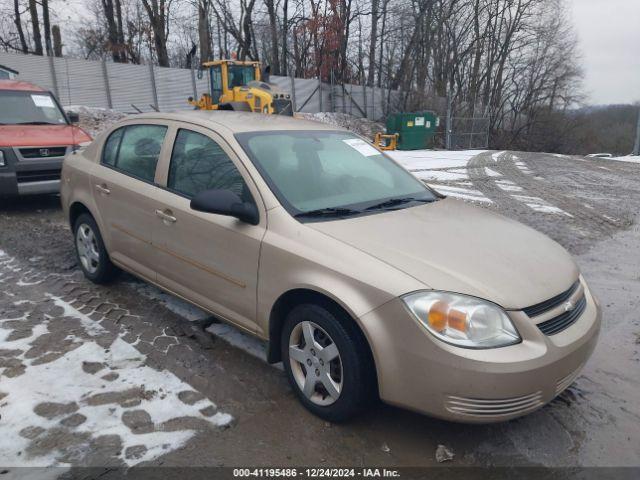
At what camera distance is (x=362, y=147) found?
3.97 metres

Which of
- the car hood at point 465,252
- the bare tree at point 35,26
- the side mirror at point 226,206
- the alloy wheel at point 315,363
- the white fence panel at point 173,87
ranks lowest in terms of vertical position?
the alloy wheel at point 315,363

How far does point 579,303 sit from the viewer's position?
2.76 meters

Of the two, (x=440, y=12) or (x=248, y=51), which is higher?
(x=440, y=12)

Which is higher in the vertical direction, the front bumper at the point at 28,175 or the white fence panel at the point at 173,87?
the white fence panel at the point at 173,87

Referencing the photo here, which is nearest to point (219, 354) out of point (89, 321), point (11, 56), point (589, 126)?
point (89, 321)

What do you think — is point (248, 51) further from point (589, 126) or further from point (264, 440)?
A: point (264, 440)

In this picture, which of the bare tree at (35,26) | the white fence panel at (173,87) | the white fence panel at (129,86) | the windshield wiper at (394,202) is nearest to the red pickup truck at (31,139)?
the windshield wiper at (394,202)

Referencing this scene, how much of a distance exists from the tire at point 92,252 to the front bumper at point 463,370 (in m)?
2.95

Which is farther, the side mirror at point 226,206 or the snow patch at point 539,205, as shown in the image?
the snow patch at point 539,205

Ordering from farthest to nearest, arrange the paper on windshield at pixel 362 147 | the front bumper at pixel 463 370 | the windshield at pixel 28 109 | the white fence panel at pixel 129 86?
the white fence panel at pixel 129 86 → the windshield at pixel 28 109 → the paper on windshield at pixel 362 147 → the front bumper at pixel 463 370

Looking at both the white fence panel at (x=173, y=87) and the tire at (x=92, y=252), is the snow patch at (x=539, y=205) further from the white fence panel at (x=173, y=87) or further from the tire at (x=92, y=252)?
the white fence panel at (x=173, y=87)

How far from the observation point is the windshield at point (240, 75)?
19047 millimetres

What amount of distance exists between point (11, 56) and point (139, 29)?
1493 cm

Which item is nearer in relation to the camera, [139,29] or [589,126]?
[139,29]
